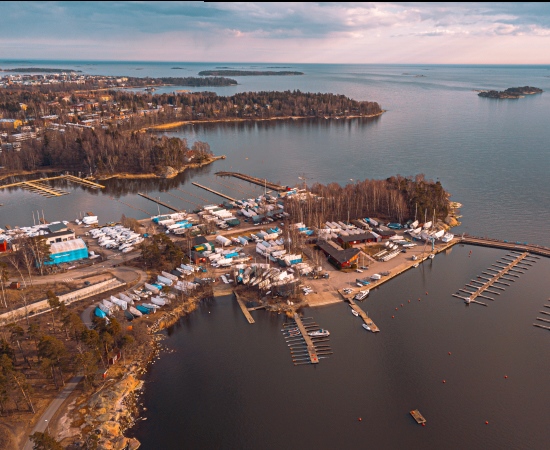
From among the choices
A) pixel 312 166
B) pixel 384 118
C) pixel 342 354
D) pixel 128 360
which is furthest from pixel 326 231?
pixel 384 118

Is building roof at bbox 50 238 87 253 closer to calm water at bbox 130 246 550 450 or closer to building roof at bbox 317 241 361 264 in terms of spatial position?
calm water at bbox 130 246 550 450

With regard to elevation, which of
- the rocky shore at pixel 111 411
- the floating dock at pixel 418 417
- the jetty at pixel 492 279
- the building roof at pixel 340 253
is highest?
the building roof at pixel 340 253

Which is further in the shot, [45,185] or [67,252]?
[45,185]

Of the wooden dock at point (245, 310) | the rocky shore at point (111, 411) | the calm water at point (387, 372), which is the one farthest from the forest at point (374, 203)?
the rocky shore at point (111, 411)

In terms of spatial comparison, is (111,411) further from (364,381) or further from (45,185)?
(45,185)

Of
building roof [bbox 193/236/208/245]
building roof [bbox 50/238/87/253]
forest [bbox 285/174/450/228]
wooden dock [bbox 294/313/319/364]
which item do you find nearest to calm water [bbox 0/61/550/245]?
forest [bbox 285/174/450/228]

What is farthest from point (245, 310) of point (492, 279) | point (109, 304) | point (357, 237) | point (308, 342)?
point (492, 279)

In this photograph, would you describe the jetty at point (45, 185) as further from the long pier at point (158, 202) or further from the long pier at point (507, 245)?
the long pier at point (507, 245)

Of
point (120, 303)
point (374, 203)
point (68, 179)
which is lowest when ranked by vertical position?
point (120, 303)
